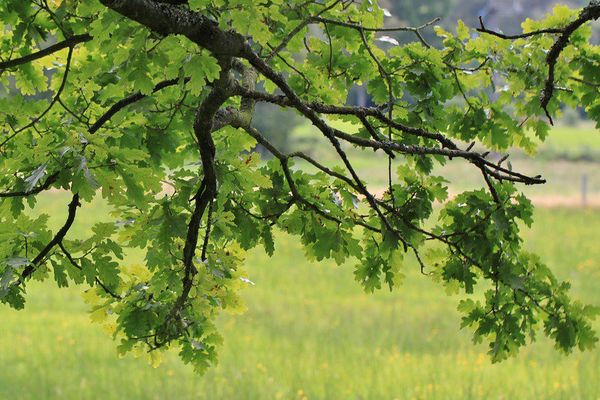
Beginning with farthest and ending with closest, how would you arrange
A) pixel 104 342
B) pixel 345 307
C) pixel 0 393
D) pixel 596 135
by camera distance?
pixel 596 135 → pixel 345 307 → pixel 104 342 → pixel 0 393

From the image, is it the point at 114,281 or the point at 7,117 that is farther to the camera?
the point at 7,117

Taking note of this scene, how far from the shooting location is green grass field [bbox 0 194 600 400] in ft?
29.0

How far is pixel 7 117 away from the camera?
3.93 metres

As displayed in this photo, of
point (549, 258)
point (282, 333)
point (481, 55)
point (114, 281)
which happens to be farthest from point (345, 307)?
point (114, 281)

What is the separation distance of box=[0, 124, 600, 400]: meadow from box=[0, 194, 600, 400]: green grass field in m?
0.02

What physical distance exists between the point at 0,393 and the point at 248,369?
2669mm

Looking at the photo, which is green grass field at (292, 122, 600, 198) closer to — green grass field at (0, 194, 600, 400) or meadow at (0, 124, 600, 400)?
meadow at (0, 124, 600, 400)

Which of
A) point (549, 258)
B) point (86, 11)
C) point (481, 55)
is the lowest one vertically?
point (86, 11)

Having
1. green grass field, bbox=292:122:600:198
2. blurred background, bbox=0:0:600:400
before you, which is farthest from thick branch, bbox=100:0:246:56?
green grass field, bbox=292:122:600:198

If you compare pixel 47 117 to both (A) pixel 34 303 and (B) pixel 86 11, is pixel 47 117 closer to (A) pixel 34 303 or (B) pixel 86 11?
(B) pixel 86 11

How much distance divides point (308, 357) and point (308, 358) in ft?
0.18

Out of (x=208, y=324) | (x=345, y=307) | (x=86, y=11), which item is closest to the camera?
(x=86, y=11)

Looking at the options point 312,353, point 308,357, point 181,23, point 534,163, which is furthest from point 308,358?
point 534,163

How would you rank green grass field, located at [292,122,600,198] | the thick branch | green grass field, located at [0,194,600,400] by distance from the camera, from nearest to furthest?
1. the thick branch
2. green grass field, located at [0,194,600,400]
3. green grass field, located at [292,122,600,198]
